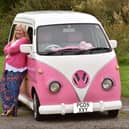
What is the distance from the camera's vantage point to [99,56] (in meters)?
11.2

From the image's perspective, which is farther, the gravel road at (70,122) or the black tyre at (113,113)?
the black tyre at (113,113)

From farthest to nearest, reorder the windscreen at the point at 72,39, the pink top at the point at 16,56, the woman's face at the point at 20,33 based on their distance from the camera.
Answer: the woman's face at the point at 20,33, the pink top at the point at 16,56, the windscreen at the point at 72,39

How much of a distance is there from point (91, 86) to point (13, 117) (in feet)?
5.84

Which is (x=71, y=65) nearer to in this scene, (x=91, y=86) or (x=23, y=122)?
(x=91, y=86)

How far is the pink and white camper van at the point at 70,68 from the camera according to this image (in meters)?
10.9

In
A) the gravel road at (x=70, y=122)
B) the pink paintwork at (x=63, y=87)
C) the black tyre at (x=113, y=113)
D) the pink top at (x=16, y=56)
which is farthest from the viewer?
the pink top at (x=16, y=56)

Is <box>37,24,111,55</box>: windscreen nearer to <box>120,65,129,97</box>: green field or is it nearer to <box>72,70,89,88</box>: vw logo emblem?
<box>72,70,89,88</box>: vw logo emblem

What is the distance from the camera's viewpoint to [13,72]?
1175 centimetres

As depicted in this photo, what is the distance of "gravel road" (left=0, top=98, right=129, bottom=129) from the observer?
1063 cm

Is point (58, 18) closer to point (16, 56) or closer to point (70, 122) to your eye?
point (16, 56)

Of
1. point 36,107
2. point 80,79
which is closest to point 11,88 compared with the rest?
point 36,107

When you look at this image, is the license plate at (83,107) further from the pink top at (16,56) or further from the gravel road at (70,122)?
the pink top at (16,56)

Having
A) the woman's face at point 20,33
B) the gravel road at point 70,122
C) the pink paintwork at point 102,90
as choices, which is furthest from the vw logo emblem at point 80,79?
the woman's face at point 20,33

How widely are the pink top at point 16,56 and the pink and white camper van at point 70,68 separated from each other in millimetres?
177
